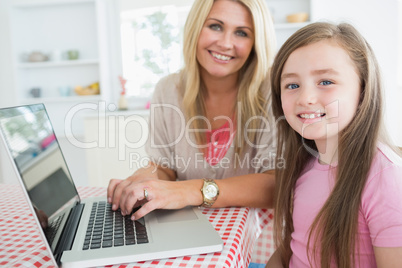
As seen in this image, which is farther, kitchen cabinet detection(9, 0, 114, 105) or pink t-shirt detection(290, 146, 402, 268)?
kitchen cabinet detection(9, 0, 114, 105)

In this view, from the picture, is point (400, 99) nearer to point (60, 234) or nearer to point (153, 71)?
point (153, 71)

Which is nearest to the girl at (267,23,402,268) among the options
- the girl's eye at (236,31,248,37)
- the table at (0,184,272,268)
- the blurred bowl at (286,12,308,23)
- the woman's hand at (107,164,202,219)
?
the table at (0,184,272,268)

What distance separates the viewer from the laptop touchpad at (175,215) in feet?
2.63

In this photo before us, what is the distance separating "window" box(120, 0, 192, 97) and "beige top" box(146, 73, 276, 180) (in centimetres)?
196

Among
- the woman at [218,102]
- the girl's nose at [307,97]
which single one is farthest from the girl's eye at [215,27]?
the girl's nose at [307,97]

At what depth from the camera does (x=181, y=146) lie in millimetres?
1337

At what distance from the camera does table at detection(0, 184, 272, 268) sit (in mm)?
631

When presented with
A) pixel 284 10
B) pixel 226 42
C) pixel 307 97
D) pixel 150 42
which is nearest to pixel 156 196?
pixel 307 97

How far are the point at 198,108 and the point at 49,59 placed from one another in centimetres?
259

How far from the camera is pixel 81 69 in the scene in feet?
11.1

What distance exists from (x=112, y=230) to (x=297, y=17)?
8.42 feet

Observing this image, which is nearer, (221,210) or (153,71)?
(221,210)

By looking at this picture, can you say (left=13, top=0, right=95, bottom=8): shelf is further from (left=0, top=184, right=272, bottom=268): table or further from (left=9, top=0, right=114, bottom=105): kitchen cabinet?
(left=0, top=184, right=272, bottom=268): table

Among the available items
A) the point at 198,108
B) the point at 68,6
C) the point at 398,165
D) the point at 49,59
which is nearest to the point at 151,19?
the point at 68,6
